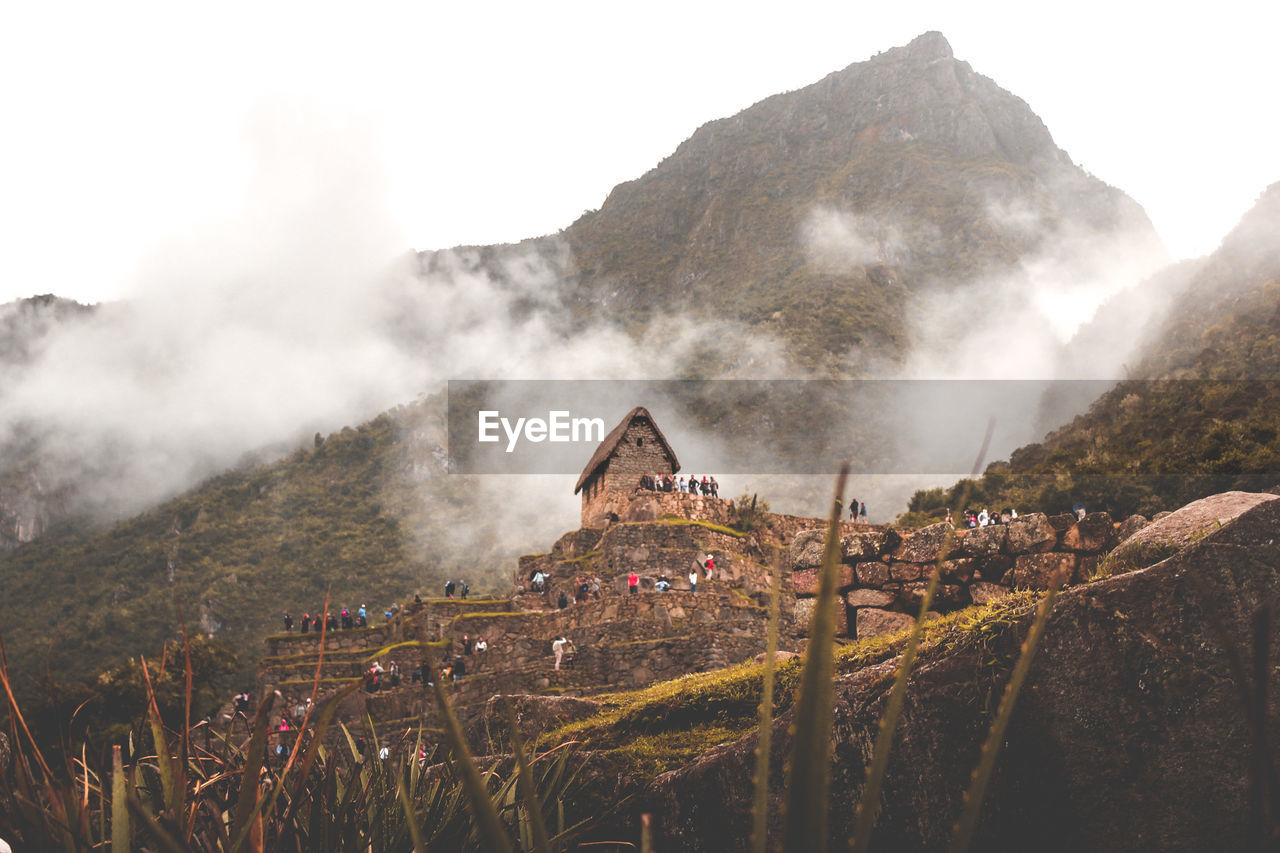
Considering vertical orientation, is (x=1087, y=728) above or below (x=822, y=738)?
below

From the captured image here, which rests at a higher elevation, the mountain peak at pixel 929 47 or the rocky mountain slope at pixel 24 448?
the mountain peak at pixel 929 47

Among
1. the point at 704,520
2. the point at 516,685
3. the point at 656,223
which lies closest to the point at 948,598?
the point at 516,685

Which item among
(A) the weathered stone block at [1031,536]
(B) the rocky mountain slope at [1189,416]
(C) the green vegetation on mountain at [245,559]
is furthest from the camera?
(C) the green vegetation on mountain at [245,559]

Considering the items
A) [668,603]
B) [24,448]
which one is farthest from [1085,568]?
[24,448]

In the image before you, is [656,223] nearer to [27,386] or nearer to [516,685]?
[27,386]

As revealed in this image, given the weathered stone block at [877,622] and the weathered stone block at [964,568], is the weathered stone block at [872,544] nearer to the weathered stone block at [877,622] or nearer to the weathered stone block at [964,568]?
the weathered stone block at [877,622]

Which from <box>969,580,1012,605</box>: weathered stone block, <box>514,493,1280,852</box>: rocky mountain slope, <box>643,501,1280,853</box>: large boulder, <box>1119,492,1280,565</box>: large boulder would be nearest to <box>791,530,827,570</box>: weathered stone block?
<box>969,580,1012,605</box>: weathered stone block

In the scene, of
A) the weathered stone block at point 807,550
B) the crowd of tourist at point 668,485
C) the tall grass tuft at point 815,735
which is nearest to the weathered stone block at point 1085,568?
the weathered stone block at point 807,550
